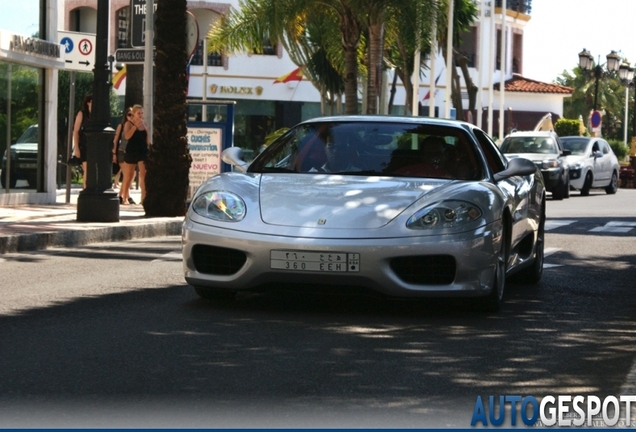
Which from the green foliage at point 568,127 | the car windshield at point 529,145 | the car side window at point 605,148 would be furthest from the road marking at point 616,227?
the green foliage at point 568,127

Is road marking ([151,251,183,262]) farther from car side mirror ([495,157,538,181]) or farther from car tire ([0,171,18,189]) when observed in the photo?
car tire ([0,171,18,189])

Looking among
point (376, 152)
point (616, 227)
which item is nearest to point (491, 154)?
point (376, 152)

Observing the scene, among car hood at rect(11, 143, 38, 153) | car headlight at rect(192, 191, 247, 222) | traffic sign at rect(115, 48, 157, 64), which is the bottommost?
car headlight at rect(192, 191, 247, 222)

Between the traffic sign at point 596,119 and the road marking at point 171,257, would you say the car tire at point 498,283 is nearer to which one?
the road marking at point 171,257

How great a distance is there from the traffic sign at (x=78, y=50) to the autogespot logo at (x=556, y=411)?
57.0ft

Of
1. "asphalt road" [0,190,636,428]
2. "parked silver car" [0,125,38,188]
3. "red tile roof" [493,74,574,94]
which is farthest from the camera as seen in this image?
"red tile roof" [493,74,574,94]

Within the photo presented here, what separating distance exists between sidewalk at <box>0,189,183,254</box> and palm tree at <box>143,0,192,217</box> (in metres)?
0.48

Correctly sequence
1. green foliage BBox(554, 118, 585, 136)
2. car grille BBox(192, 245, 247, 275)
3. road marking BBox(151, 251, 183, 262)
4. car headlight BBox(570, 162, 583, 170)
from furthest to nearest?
green foliage BBox(554, 118, 585, 136) → car headlight BBox(570, 162, 583, 170) → road marking BBox(151, 251, 183, 262) → car grille BBox(192, 245, 247, 275)

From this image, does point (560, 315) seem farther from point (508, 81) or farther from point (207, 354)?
point (508, 81)

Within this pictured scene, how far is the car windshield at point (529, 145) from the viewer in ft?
109

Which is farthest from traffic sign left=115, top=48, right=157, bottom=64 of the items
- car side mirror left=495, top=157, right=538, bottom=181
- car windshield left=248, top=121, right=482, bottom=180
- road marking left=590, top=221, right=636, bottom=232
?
car side mirror left=495, top=157, right=538, bottom=181

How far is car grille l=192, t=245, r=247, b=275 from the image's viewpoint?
8938mm

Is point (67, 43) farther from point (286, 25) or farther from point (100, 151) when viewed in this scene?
point (286, 25)

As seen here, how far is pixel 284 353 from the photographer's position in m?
7.21
